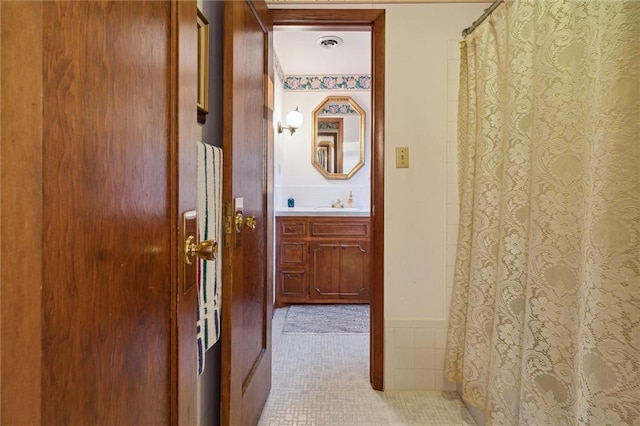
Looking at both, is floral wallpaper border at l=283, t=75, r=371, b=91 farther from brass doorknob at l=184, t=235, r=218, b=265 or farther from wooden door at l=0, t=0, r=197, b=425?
brass doorknob at l=184, t=235, r=218, b=265

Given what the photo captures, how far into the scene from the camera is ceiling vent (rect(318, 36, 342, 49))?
Result: 276cm

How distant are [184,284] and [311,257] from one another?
2394 mm

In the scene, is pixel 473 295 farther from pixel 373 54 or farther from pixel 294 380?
pixel 373 54

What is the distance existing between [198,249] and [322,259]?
7.81ft

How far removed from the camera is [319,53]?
306cm

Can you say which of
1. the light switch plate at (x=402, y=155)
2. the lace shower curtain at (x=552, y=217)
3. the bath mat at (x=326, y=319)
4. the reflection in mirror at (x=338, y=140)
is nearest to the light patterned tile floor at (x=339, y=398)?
the lace shower curtain at (x=552, y=217)

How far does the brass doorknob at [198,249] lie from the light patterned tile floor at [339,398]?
1.12 m

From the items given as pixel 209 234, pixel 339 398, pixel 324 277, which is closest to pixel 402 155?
pixel 209 234

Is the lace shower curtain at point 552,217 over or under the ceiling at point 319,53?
under

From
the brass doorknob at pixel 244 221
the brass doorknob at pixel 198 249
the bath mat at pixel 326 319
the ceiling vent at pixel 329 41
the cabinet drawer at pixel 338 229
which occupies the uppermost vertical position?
the ceiling vent at pixel 329 41

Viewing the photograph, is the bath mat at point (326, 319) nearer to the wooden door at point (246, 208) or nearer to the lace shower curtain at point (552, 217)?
the wooden door at point (246, 208)

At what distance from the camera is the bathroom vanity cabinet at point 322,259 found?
10.1 ft

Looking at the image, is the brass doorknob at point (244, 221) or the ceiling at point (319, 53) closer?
the brass doorknob at point (244, 221)

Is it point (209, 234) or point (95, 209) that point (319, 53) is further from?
point (95, 209)
